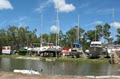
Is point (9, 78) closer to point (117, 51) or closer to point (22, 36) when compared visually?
point (117, 51)

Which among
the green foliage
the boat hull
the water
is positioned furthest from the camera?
the green foliage

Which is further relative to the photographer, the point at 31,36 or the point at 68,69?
the point at 31,36

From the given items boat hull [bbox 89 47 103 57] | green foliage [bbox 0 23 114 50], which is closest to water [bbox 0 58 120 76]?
boat hull [bbox 89 47 103 57]

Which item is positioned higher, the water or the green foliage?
the green foliage

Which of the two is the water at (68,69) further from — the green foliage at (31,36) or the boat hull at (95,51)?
the green foliage at (31,36)

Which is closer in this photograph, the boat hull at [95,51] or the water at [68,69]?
the water at [68,69]

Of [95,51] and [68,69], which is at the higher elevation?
[95,51]

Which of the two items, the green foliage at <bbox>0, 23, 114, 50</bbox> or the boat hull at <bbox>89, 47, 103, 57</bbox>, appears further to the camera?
the green foliage at <bbox>0, 23, 114, 50</bbox>

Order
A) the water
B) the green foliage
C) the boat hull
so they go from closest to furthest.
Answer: the water, the boat hull, the green foliage

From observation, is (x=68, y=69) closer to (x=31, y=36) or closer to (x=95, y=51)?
(x=95, y=51)

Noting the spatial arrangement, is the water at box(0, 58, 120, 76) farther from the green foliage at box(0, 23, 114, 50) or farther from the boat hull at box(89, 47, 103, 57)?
the green foliage at box(0, 23, 114, 50)

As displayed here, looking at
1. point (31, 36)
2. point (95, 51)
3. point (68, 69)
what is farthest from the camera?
point (31, 36)

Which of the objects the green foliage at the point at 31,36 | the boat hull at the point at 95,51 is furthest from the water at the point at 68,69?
the green foliage at the point at 31,36

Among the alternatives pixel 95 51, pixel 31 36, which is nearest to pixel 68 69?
pixel 95 51
